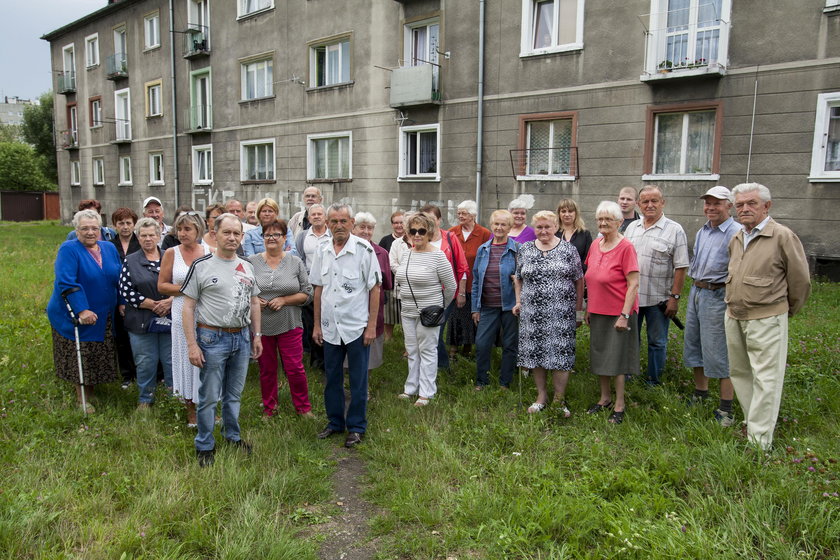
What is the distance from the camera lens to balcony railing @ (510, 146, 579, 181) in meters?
15.2

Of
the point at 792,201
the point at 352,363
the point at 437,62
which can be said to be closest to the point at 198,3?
the point at 437,62

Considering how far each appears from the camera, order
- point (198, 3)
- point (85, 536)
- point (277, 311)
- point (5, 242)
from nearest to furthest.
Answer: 1. point (85, 536)
2. point (277, 311)
3. point (5, 242)
4. point (198, 3)

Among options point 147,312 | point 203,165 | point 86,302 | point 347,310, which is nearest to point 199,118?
point 203,165

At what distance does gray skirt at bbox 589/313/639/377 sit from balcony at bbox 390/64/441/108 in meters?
13.2

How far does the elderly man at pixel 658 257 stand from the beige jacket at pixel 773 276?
1321 millimetres

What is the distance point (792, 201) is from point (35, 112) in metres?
49.0

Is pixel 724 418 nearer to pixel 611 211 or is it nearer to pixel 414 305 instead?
pixel 611 211

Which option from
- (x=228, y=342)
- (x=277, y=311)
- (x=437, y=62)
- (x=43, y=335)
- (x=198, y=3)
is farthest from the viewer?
(x=198, y=3)

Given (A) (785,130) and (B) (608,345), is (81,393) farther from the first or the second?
(A) (785,130)

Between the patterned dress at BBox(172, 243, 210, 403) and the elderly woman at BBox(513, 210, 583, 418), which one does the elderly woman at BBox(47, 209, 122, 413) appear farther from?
the elderly woman at BBox(513, 210, 583, 418)

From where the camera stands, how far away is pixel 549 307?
5.74 metres

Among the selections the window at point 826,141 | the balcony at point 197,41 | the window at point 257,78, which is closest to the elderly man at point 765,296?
the window at point 826,141

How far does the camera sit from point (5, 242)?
22156 mm

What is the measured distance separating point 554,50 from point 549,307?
1138cm
